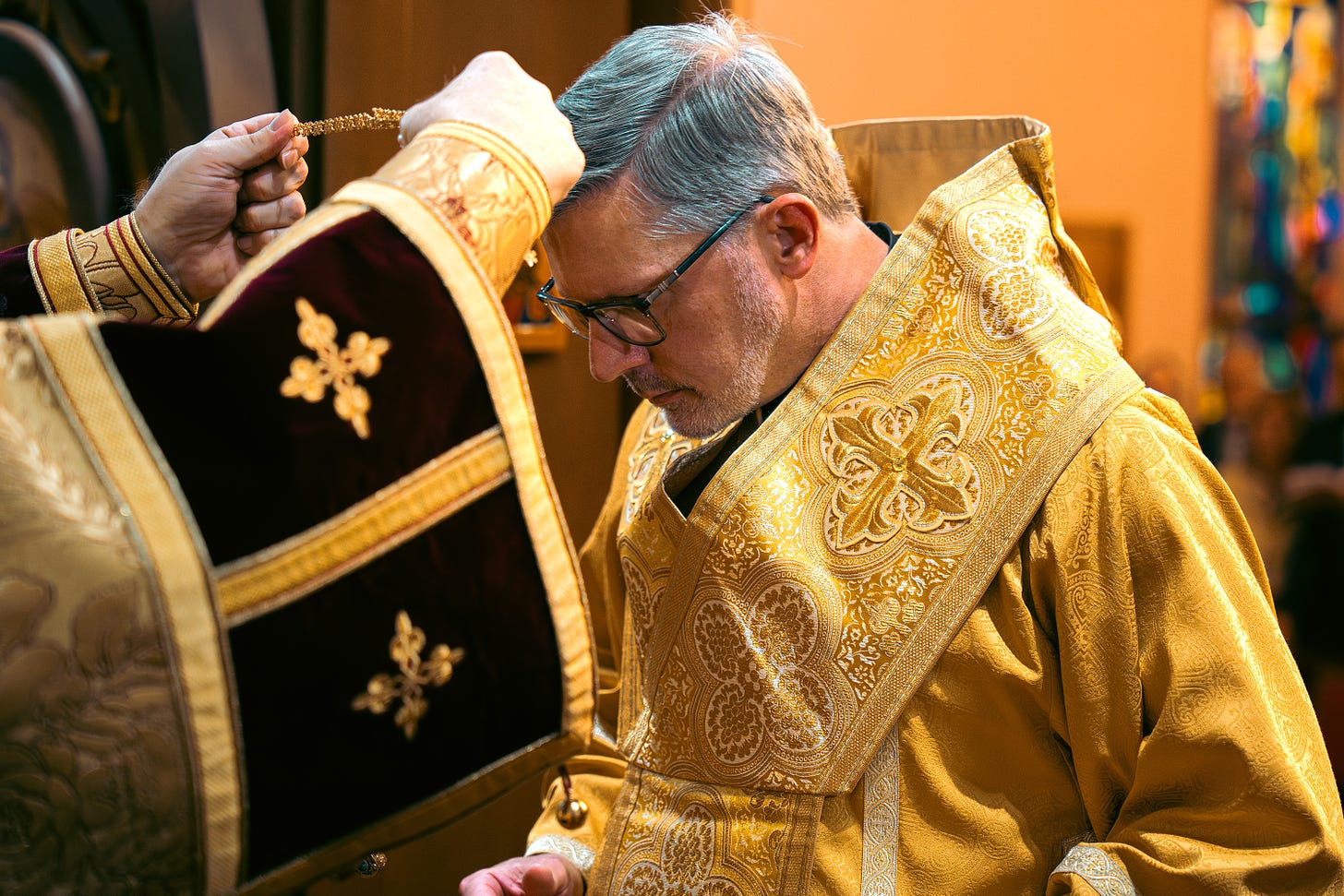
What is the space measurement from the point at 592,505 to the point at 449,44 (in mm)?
898

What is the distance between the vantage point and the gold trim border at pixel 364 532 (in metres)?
0.81

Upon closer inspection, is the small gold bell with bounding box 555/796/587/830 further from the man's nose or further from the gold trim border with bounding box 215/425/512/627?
the gold trim border with bounding box 215/425/512/627

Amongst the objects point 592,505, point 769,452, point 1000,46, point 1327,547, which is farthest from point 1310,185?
point 769,452

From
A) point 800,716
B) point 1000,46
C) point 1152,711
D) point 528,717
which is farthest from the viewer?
point 1000,46

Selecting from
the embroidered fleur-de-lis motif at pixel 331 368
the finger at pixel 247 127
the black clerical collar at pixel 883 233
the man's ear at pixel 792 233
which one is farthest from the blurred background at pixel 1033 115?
the finger at pixel 247 127

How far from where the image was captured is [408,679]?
85cm

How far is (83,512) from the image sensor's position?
77cm

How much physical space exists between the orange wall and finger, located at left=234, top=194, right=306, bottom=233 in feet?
5.11

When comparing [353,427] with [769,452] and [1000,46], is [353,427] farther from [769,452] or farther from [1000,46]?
[1000,46]

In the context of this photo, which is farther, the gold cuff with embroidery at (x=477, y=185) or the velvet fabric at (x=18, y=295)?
the velvet fabric at (x=18, y=295)

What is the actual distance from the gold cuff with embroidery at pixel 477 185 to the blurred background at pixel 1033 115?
0.37m

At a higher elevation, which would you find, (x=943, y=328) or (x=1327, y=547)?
(x=943, y=328)

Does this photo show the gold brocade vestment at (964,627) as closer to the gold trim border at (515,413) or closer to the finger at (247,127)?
the gold trim border at (515,413)

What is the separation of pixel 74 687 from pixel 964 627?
91 centimetres
